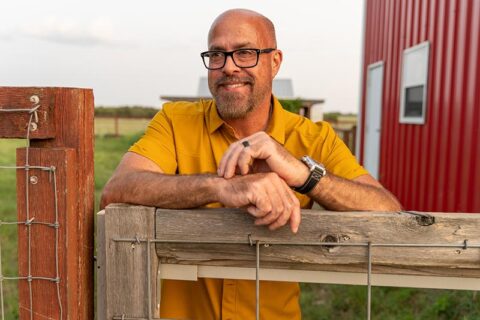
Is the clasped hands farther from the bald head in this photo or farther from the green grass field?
the green grass field

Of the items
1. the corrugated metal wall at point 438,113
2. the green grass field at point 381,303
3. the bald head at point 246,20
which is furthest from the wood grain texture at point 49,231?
the corrugated metal wall at point 438,113

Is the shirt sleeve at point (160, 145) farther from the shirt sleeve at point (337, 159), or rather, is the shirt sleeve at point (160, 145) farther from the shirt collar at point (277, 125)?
the shirt sleeve at point (337, 159)

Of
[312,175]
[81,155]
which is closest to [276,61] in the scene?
[312,175]

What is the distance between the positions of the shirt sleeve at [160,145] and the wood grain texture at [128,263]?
1.97ft

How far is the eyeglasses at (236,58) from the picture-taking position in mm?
2203

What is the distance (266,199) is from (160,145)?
85cm

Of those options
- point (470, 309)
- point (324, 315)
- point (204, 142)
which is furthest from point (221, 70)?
point (470, 309)

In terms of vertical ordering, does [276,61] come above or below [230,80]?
above

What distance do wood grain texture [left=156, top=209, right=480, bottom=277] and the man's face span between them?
0.81 m

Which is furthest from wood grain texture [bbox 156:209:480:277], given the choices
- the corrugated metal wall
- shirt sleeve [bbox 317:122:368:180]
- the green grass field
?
the corrugated metal wall

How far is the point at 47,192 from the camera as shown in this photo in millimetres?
1546

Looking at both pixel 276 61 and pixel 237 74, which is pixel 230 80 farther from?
pixel 276 61

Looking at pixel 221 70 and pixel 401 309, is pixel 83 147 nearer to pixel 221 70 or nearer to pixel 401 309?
pixel 221 70

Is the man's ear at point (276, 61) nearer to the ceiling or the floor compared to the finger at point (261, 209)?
nearer to the ceiling
